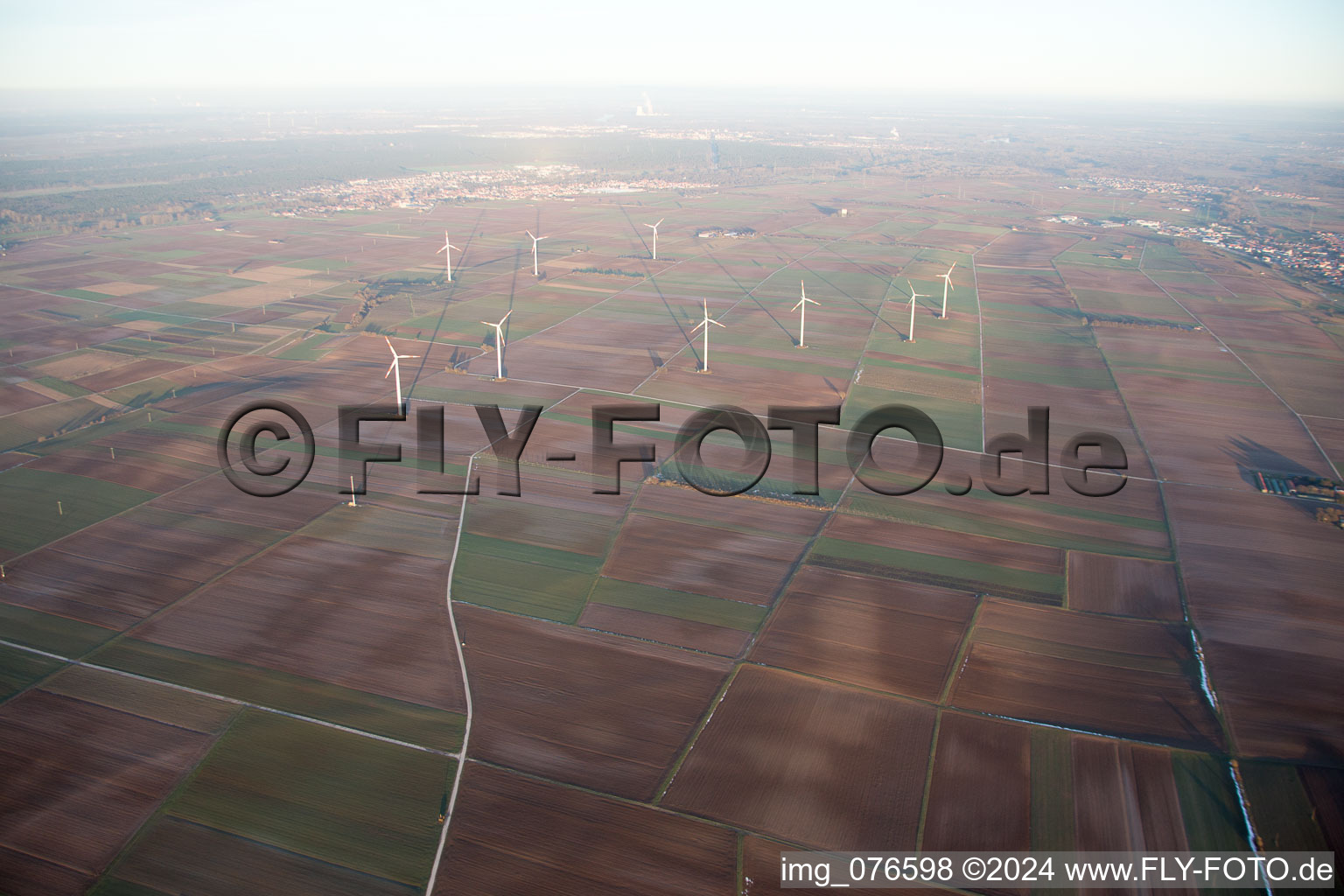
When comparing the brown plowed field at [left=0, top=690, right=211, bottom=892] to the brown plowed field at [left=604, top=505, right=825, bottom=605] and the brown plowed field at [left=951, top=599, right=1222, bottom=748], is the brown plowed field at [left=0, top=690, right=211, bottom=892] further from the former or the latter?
the brown plowed field at [left=951, top=599, right=1222, bottom=748]

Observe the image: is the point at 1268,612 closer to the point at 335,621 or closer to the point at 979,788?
the point at 979,788

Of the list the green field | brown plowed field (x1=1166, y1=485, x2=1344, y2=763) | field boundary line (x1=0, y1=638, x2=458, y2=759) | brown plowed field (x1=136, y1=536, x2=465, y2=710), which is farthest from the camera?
the green field

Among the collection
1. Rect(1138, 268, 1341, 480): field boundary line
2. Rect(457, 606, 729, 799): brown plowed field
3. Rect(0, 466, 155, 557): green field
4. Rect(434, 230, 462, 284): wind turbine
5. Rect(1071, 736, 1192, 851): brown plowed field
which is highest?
Rect(434, 230, 462, 284): wind turbine

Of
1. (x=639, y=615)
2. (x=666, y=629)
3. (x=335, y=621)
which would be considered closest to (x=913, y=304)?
(x=639, y=615)

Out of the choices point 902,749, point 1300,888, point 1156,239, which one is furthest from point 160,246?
point 1156,239

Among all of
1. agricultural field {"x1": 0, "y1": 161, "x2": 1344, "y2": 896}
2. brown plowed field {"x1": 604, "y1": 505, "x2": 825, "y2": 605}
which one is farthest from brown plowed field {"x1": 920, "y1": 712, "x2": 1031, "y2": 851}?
brown plowed field {"x1": 604, "y1": 505, "x2": 825, "y2": 605}

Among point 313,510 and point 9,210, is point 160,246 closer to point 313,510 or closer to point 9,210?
point 9,210
